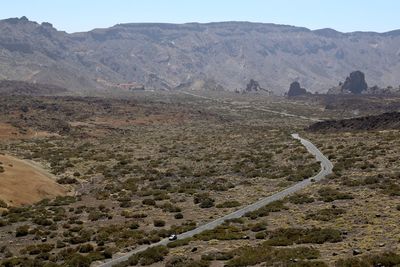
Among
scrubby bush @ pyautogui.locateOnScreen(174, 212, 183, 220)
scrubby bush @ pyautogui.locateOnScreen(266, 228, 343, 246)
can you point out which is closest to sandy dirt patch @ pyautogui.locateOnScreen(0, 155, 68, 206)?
scrubby bush @ pyautogui.locateOnScreen(174, 212, 183, 220)

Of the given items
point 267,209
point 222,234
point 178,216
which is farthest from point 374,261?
point 178,216

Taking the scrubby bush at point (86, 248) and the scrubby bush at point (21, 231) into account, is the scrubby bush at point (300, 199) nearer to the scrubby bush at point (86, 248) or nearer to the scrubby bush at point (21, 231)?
the scrubby bush at point (86, 248)

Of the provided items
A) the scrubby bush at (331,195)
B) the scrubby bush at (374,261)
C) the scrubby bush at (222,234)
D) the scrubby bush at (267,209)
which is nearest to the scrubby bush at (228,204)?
the scrubby bush at (267,209)

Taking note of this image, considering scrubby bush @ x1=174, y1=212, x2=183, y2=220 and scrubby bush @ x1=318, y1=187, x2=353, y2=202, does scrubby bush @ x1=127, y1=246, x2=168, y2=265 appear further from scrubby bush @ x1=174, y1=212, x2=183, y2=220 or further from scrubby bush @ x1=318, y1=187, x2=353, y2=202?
scrubby bush @ x1=318, y1=187, x2=353, y2=202

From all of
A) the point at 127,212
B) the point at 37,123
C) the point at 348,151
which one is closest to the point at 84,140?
the point at 37,123

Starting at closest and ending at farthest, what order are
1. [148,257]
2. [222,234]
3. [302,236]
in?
[148,257] < [302,236] < [222,234]

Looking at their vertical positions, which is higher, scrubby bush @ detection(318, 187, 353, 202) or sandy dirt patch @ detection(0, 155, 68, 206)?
scrubby bush @ detection(318, 187, 353, 202)

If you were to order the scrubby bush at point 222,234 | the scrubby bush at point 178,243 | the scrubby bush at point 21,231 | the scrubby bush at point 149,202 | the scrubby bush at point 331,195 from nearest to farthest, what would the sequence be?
1. the scrubby bush at point 178,243
2. the scrubby bush at point 222,234
3. the scrubby bush at point 21,231
4. the scrubby bush at point 331,195
5. the scrubby bush at point 149,202

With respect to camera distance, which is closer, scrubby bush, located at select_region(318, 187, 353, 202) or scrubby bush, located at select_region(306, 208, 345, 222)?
scrubby bush, located at select_region(306, 208, 345, 222)

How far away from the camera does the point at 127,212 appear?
40844 mm

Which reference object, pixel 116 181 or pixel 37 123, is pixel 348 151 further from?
pixel 37 123

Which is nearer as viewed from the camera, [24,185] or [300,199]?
[300,199]

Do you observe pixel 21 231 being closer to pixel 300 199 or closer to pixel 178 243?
pixel 178 243

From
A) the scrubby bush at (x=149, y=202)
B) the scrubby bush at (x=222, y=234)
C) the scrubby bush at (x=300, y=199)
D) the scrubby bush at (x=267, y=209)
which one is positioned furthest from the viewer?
the scrubby bush at (x=149, y=202)
